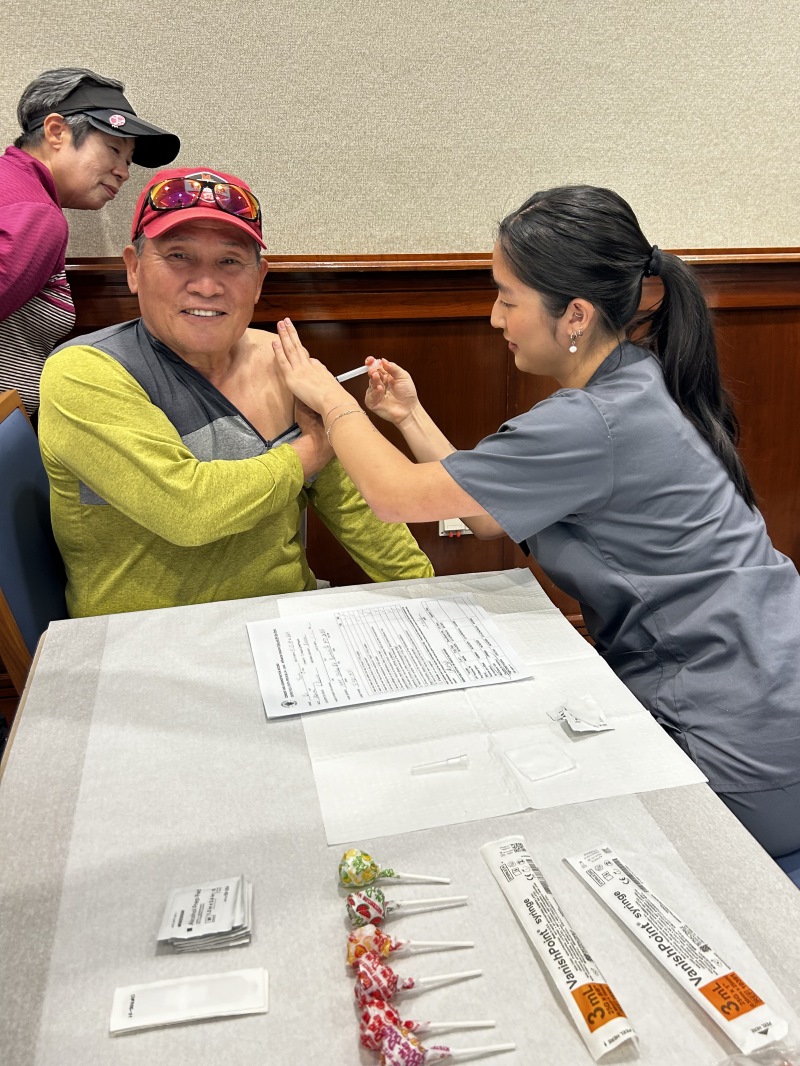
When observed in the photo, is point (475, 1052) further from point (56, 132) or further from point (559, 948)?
point (56, 132)

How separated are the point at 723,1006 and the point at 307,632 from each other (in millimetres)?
694

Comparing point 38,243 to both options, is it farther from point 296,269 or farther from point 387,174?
point 387,174

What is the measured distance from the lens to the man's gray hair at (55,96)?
1.77 m

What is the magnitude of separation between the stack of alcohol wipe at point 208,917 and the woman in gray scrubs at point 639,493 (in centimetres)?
65

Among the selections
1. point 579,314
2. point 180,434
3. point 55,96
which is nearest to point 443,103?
point 55,96

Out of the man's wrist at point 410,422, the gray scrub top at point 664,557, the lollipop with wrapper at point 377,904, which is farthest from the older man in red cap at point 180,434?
the lollipop with wrapper at point 377,904

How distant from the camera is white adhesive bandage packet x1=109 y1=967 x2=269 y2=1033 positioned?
56cm

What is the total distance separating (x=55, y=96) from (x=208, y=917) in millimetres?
1791

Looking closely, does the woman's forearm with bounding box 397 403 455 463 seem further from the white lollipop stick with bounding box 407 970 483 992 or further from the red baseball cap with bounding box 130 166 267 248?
the white lollipop stick with bounding box 407 970 483 992

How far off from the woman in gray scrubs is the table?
354mm

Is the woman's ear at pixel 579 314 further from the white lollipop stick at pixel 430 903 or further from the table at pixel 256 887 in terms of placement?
the white lollipop stick at pixel 430 903

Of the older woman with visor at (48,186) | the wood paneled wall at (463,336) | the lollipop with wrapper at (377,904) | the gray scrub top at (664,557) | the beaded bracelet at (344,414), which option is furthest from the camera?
the wood paneled wall at (463,336)

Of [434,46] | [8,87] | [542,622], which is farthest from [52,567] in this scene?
[434,46]

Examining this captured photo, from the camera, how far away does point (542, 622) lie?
1146mm
